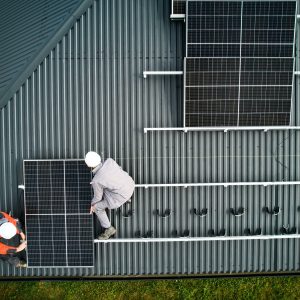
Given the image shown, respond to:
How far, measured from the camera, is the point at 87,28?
34.3 feet

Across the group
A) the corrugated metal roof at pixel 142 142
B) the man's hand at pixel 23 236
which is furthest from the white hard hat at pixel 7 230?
the corrugated metal roof at pixel 142 142

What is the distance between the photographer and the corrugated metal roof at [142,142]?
1054 centimetres

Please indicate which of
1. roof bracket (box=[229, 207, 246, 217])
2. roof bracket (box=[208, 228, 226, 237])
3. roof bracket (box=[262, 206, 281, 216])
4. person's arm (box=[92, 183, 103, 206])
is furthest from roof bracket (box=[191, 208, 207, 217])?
person's arm (box=[92, 183, 103, 206])

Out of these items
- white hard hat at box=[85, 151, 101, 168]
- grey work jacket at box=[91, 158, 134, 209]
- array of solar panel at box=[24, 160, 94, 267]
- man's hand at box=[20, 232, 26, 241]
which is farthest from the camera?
man's hand at box=[20, 232, 26, 241]

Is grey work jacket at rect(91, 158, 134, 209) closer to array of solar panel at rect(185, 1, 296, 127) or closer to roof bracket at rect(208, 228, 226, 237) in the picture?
array of solar panel at rect(185, 1, 296, 127)

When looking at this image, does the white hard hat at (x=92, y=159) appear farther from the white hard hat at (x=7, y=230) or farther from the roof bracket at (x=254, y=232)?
the roof bracket at (x=254, y=232)

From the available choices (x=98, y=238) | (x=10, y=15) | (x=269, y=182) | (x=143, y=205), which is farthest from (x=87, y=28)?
(x=269, y=182)

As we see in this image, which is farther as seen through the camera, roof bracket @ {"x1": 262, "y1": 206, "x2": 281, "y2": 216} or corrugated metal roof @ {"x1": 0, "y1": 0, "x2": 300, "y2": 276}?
roof bracket @ {"x1": 262, "y1": 206, "x2": 281, "y2": 216}

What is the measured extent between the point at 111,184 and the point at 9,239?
432 centimetres

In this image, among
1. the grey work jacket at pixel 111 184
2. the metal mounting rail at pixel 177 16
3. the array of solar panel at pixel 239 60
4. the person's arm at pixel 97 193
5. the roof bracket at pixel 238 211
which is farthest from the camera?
the roof bracket at pixel 238 211

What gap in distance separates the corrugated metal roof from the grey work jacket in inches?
41.1

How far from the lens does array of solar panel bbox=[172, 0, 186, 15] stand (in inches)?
395

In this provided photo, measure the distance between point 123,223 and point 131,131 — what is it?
298cm

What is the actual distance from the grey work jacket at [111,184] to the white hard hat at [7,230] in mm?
2574
